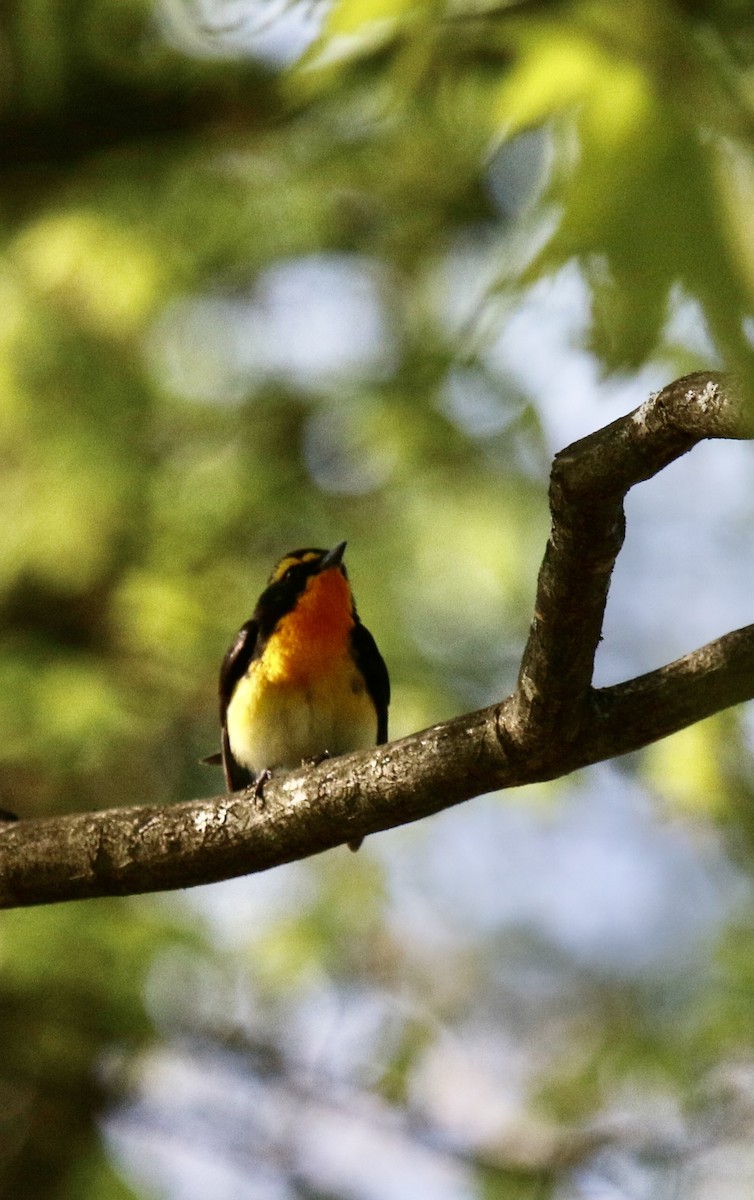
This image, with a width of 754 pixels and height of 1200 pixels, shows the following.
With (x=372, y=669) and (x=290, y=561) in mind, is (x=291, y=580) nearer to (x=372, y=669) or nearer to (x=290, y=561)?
(x=290, y=561)

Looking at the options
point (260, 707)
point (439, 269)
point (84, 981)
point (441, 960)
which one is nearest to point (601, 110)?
point (260, 707)

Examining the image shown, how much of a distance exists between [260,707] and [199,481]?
1.94 metres

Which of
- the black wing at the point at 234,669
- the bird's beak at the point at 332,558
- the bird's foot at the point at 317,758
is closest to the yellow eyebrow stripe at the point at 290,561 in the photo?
the bird's beak at the point at 332,558

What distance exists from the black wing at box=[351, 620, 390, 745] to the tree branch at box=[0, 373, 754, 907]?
87.6 inches

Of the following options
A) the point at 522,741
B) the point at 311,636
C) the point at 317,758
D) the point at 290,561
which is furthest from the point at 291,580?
the point at 522,741

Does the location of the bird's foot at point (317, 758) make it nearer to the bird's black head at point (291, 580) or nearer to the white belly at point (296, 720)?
the white belly at point (296, 720)

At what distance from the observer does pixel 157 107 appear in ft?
19.3

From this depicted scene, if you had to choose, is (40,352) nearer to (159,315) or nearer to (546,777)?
(159,315)

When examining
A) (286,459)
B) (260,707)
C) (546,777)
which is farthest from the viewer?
(286,459)

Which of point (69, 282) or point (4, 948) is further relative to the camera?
point (69, 282)

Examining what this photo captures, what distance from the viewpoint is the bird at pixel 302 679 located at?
5.47 meters

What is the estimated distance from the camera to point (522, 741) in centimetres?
291

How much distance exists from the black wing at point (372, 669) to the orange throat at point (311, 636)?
7cm

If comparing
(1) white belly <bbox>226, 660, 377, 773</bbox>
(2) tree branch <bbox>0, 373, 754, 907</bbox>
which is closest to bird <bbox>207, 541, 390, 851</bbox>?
(1) white belly <bbox>226, 660, 377, 773</bbox>
